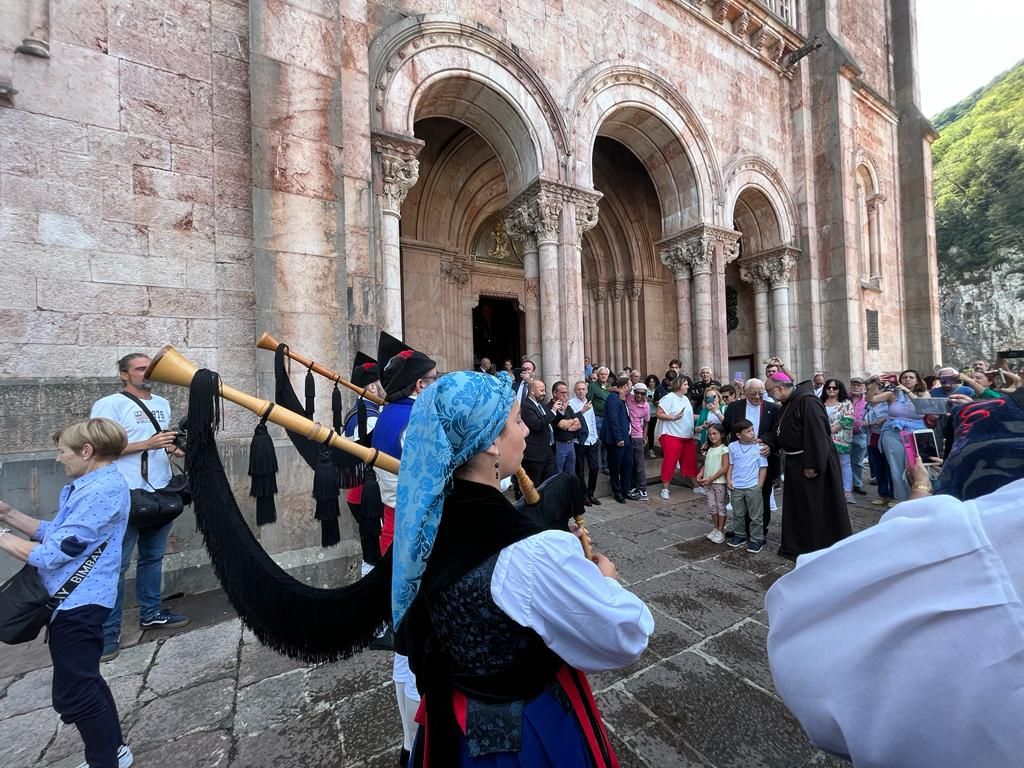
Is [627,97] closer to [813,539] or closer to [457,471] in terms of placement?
[813,539]

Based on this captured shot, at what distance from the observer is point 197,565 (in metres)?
3.99

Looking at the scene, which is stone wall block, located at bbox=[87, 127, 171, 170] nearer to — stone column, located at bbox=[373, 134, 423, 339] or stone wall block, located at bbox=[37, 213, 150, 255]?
stone wall block, located at bbox=[37, 213, 150, 255]

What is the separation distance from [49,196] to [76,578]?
3.77 meters

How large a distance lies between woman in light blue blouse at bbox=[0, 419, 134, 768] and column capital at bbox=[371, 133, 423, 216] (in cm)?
488

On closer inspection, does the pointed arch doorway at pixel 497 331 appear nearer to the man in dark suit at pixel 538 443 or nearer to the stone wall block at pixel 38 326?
the man in dark suit at pixel 538 443

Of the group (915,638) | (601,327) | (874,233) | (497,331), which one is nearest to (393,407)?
(915,638)

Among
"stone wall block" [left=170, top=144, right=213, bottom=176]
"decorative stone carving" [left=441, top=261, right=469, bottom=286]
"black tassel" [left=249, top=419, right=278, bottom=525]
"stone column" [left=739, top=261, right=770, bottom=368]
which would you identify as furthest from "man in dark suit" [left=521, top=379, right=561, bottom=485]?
"stone column" [left=739, top=261, right=770, bottom=368]

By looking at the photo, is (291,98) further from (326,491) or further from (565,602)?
(565,602)

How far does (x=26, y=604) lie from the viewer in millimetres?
1858

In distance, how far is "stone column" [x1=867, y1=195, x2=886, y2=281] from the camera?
13266 millimetres

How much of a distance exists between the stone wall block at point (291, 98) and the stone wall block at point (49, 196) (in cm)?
161

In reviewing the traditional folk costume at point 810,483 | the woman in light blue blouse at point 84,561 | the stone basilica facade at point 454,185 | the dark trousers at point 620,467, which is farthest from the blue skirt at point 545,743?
the dark trousers at point 620,467

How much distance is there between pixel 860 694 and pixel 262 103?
5858mm

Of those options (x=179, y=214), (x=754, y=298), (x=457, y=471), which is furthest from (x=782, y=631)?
(x=754, y=298)
